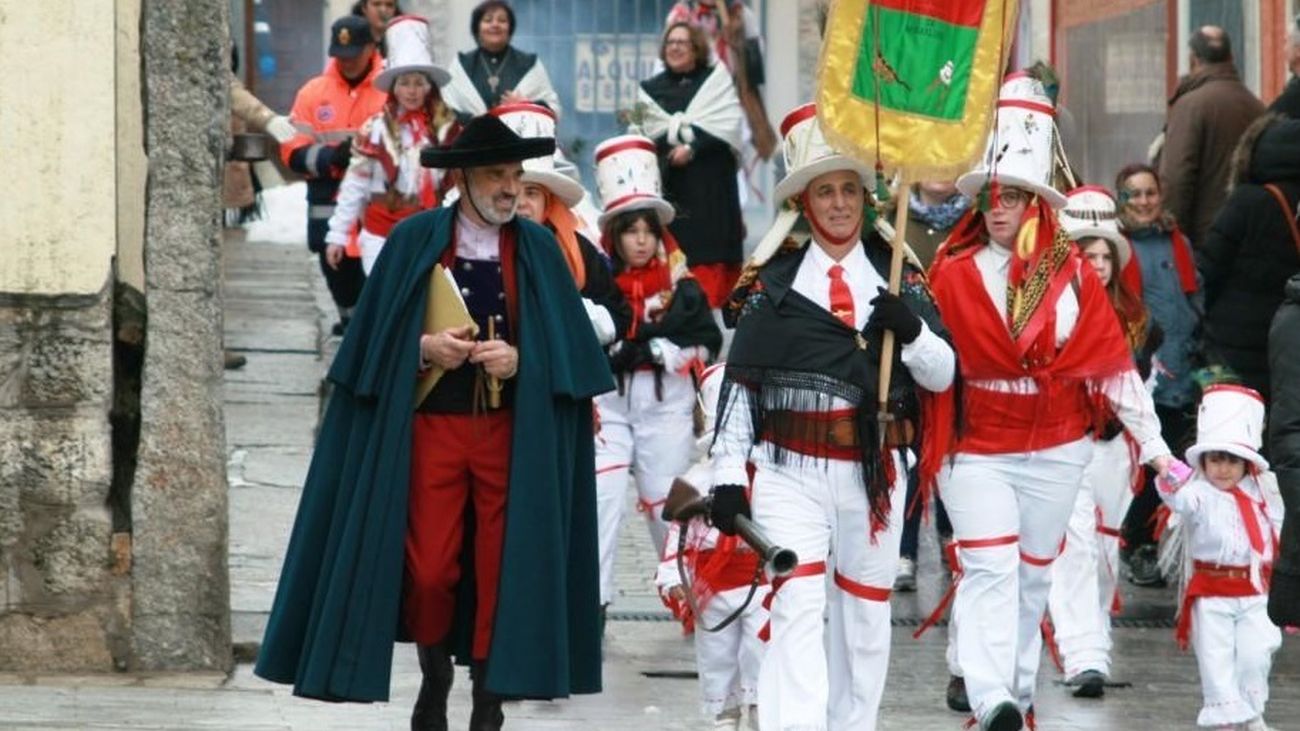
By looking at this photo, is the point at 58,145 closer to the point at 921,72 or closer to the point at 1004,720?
the point at 921,72

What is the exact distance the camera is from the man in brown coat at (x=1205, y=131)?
46.4ft

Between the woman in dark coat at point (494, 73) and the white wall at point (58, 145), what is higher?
the woman in dark coat at point (494, 73)

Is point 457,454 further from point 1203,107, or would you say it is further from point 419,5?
point 419,5

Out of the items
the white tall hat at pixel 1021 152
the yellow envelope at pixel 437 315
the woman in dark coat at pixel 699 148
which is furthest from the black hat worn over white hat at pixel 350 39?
the yellow envelope at pixel 437 315

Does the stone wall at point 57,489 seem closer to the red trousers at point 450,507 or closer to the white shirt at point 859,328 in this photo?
the red trousers at point 450,507

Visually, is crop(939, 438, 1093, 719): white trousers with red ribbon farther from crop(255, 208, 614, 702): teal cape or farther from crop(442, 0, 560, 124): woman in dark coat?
crop(442, 0, 560, 124): woman in dark coat

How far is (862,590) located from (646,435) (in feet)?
9.45

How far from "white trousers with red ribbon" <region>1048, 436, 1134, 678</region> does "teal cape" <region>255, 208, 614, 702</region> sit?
8.15 feet

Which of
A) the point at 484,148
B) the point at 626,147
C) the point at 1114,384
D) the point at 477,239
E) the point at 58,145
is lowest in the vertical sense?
the point at 1114,384

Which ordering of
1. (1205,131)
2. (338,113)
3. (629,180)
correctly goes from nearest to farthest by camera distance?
(629,180), (1205,131), (338,113)

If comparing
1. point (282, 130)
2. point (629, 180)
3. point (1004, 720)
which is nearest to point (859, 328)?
point (1004, 720)

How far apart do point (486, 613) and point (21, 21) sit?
9.27ft

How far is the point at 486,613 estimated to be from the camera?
8.59 meters

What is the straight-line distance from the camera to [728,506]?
8555 millimetres
